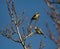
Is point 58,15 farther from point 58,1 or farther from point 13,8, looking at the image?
point 13,8

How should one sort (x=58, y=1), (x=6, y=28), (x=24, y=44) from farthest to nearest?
1. (x=6, y=28)
2. (x=24, y=44)
3. (x=58, y=1)

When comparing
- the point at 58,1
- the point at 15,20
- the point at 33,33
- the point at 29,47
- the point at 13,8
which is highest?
the point at 58,1

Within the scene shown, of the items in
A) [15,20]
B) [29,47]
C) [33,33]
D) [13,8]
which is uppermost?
[13,8]

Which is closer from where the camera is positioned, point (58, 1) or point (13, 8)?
point (58, 1)

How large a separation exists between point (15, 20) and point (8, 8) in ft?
1.77

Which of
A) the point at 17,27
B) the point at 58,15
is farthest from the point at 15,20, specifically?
the point at 58,15

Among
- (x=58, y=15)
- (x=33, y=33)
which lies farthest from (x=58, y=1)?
(x=33, y=33)

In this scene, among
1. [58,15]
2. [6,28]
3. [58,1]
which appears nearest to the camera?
[58,1]

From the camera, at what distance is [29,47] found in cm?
816

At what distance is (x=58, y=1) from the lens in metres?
5.02

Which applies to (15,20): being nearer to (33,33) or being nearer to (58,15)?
(33,33)

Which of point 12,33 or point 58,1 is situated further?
point 12,33

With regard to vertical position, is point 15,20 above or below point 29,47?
above

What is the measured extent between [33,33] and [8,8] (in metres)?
1.36
